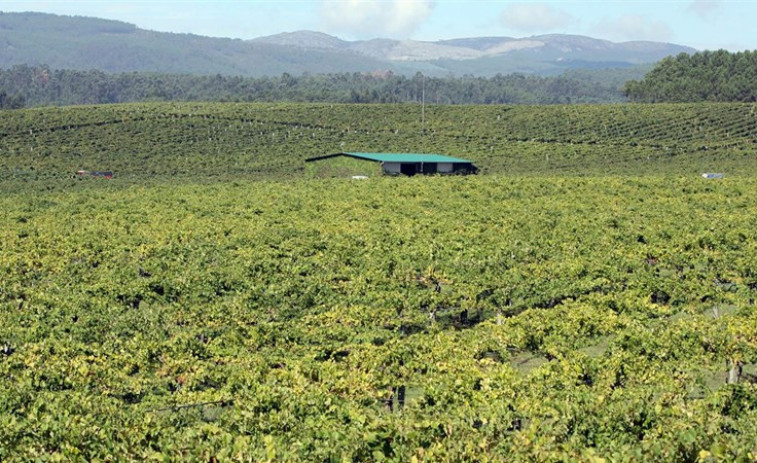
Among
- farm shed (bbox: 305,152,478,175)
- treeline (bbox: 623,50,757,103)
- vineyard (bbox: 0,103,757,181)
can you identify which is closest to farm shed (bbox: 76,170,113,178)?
vineyard (bbox: 0,103,757,181)

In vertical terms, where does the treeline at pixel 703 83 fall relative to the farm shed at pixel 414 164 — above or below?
above

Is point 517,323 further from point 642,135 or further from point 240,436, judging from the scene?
point 642,135

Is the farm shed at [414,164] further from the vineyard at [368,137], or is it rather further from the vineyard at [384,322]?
the vineyard at [384,322]

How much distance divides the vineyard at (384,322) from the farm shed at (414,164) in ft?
52.0

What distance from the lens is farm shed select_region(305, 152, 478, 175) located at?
105188mm

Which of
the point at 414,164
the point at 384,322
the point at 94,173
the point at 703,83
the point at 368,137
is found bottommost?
the point at 94,173

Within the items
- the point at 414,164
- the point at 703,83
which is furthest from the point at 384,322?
the point at 703,83

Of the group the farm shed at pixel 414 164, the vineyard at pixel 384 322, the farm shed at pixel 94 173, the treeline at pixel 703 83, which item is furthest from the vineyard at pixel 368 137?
the treeline at pixel 703 83

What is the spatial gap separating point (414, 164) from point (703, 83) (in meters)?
108

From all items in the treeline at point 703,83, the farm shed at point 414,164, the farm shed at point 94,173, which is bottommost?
the farm shed at point 94,173

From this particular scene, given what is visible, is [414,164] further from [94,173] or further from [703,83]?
[703,83]

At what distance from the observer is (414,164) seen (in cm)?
10650

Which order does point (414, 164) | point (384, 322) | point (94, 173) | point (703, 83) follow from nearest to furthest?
point (384, 322) → point (414, 164) → point (94, 173) → point (703, 83)

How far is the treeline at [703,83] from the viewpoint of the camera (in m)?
184
